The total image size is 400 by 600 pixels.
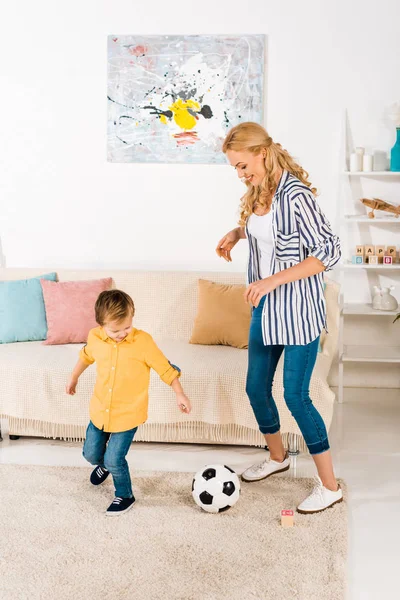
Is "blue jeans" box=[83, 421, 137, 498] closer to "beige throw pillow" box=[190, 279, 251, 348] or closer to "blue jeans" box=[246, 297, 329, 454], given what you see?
"blue jeans" box=[246, 297, 329, 454]

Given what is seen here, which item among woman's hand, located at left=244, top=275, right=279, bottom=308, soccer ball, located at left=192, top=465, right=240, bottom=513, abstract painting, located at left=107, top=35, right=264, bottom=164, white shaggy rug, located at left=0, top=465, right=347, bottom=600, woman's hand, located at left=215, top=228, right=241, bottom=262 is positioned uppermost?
abstract painting, located at left=107, top=35, right=264, bottom=164

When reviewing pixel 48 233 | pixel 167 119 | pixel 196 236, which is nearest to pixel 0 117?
pixel 48 233

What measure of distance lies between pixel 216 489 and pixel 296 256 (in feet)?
2.69

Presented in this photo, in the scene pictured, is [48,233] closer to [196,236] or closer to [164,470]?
[196,236]

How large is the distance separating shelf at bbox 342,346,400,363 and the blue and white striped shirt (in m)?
1.41

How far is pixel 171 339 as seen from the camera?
11.4 ft

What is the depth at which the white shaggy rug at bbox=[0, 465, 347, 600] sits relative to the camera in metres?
1.94

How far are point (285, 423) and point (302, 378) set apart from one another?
595 millimetres

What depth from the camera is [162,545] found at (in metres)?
2.17

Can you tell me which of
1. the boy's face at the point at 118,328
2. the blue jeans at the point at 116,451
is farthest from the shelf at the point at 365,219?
the blue jeans at the point at 116,451

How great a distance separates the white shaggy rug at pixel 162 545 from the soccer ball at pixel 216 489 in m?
0.04

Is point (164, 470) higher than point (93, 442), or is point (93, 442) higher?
point (93, 442)

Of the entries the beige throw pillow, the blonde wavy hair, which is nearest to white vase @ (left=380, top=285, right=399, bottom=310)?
the beige throw pillow

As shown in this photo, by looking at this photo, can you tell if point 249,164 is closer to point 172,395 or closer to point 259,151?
point 259,151
